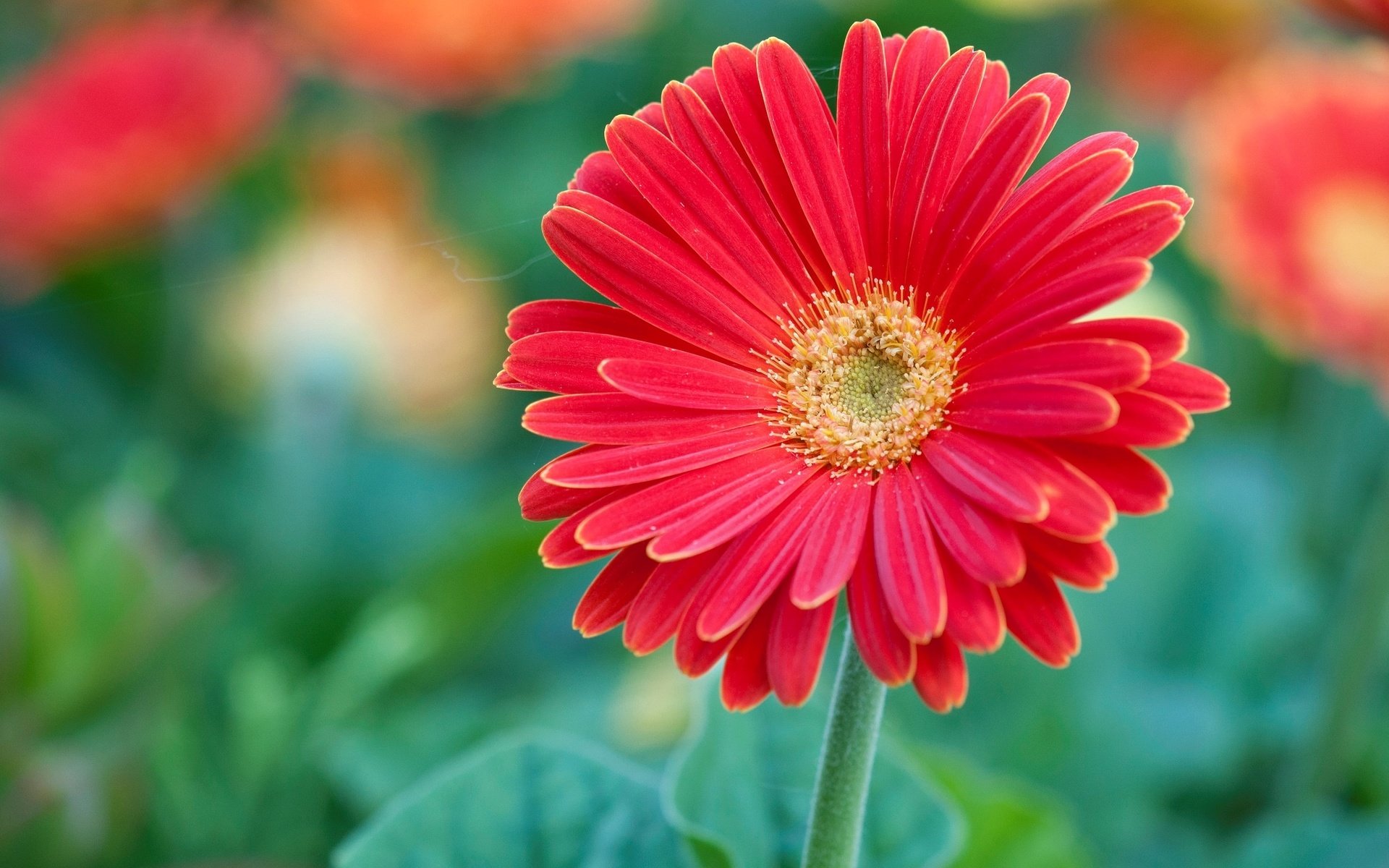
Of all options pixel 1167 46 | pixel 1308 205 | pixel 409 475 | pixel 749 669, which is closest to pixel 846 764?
pixel 749 669

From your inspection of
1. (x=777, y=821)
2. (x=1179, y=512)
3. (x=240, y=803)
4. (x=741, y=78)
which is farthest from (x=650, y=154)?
(x=1179, y=512)

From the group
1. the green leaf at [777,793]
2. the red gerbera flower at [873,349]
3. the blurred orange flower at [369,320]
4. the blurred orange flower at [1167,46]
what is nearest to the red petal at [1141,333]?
the red gerbera flower at [873,349]

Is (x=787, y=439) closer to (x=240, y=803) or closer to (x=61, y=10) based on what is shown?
(x=240, y=803)

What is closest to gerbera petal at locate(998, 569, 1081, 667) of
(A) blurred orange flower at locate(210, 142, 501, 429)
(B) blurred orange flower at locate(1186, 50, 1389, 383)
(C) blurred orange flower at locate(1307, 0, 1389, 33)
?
(C) blurred orange flower at locate(1307, 0, 1389, 33)

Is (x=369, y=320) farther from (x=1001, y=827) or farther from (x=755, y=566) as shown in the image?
(x=755, y=566)

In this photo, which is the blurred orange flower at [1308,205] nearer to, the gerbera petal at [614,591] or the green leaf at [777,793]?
the green leaf at [777,793]
